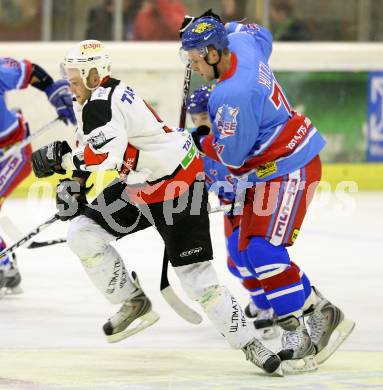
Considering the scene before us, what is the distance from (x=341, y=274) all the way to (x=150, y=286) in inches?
39.9

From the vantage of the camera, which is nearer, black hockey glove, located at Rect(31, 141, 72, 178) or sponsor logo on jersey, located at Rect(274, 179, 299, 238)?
black hockey glove, located at Rect(31, 141, 72, 178)

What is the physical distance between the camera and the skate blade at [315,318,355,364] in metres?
4.63

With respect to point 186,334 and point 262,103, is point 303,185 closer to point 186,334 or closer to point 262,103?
point 262,103

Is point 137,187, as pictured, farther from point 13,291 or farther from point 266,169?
point 13,291

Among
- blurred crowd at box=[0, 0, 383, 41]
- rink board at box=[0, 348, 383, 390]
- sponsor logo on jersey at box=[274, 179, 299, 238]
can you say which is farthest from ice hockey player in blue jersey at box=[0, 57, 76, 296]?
blurred crowd at box=[0, 0, 383, 41]

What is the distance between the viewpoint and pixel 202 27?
451 centimetres

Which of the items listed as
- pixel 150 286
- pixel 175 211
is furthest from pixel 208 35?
pixel 150 286

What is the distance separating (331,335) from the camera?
4926 mm

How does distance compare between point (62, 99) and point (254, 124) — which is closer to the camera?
point (254, 124)

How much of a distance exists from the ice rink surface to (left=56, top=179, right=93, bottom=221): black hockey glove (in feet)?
1.76

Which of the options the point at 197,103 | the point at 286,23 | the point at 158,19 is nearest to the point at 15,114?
the point at 197,103

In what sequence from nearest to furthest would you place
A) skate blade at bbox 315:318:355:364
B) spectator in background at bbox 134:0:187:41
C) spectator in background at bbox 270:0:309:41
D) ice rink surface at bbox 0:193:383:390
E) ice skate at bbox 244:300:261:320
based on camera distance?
ice rink surface at bbox 0:193:383:390 → skate blade at bbox 315:318:355:364 → ice skate at bbox 244:300:261:320 → spectator in background at bbox 134:0:187:41 → spectator in background at bbox 270:0:309:41

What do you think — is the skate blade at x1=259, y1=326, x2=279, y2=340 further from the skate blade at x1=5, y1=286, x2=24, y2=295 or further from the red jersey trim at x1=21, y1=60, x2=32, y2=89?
the red jersey trim at x1=21, y1=60, x2=32, y2=89

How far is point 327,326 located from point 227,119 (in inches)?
34.7
